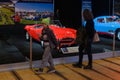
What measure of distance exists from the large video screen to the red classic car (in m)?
0.21

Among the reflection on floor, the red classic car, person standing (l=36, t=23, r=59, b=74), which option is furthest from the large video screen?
person standing (l=36, t=23, r=59, b=74)

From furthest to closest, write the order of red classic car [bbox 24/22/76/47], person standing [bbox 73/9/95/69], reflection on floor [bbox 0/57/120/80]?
1. red classic car [bbox 24/22/76/47]
2. person standing [bbox 73/9/95/69]
3. reflection on floor [bbox 0/57/120/80]

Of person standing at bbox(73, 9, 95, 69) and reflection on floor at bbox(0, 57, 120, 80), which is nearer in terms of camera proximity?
reflection on floor at bbox(0, 57, 120, 80)

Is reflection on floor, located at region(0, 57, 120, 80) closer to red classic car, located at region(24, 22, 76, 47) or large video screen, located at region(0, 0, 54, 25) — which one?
red classic car, located at region(24, 22, 76, 47)

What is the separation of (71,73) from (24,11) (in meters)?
2.46

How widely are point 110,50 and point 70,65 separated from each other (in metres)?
1.89

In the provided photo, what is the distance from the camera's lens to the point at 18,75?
20.1 ft

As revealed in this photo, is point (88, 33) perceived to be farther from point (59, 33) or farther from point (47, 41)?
point (59, 33)

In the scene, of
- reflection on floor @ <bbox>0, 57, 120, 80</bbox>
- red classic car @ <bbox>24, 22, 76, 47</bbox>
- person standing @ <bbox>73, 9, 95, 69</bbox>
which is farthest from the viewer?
red classic car @ <bbox>24, 22, 76, 47</bbox>

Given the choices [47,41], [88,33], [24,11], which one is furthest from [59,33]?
[47,41]

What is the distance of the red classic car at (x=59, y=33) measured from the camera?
7523mm

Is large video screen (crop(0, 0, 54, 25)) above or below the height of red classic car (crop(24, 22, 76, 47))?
above

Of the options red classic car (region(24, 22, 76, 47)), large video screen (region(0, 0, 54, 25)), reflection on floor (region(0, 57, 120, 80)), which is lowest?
reflection on floor (region(0, 57, 120, 80))

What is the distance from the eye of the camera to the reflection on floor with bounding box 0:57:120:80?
19.4 ft
